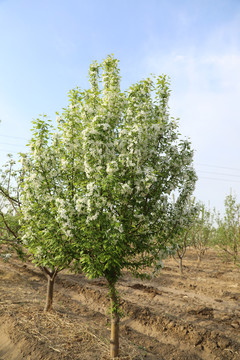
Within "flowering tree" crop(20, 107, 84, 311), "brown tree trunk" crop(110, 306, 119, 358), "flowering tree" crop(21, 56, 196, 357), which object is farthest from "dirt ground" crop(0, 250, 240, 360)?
"flowering tree" crop(20, 107, 84, 311)

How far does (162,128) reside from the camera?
682 centimetres

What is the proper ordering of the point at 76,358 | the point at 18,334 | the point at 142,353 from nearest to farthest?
the point at 76,358, the point at 142,353, the point at 18,334

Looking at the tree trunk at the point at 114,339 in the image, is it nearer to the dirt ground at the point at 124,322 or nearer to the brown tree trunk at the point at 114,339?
the brown tree trunk at the point at 114,339

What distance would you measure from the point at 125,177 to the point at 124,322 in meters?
7.44

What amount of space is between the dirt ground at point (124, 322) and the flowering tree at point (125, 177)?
1.67m

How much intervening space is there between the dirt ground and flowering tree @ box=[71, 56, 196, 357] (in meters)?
1.67

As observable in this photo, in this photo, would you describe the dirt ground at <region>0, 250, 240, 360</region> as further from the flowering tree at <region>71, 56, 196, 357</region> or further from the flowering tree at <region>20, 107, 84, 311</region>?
the flowering tree at <region>20, 107, 84, 311</region>

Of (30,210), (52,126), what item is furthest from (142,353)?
(52,126)

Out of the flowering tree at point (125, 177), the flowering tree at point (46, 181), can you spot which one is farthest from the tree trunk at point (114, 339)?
the flowering tree at point (46, 181)

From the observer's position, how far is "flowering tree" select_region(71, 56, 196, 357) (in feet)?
19.0

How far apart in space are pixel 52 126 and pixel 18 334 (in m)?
6.66

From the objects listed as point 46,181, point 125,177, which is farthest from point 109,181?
point 46,181

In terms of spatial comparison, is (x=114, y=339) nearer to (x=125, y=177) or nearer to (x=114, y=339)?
(x=114, y=339)

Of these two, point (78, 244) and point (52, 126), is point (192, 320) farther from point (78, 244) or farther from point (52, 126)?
point (52, 126)
